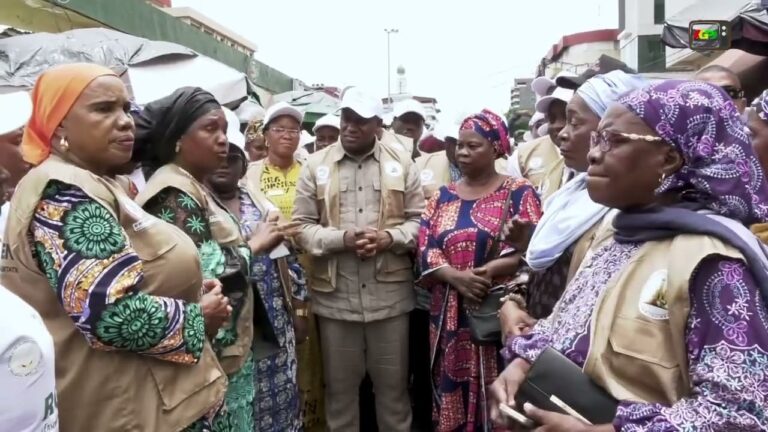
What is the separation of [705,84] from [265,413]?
9.23ft

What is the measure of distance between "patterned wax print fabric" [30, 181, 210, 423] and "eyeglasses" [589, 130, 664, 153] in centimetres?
142

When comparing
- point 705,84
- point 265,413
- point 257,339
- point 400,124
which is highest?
point 400,124

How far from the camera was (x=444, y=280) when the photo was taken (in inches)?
149

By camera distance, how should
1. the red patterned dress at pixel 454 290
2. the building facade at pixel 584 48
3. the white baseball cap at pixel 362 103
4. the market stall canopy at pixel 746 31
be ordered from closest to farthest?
the red patterned dress at pixel 454 290 → the white baseball cap at pixel 362 103 → the market stall canopy at pixel 746 31 → the building facade at pixel 584 48

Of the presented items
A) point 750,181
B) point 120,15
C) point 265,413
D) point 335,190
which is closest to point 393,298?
A: point 335,190

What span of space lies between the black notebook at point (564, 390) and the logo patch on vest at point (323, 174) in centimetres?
268

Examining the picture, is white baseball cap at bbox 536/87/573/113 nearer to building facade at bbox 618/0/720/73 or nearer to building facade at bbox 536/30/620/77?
building facade at bbox 618/0/720/73

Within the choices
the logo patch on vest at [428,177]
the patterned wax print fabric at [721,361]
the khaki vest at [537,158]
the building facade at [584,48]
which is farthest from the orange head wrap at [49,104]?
the building facade at [584,48]

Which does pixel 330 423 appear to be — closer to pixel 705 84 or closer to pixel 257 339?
pixel 257 339

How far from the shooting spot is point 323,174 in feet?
14.0

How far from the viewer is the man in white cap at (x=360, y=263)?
4109 mm

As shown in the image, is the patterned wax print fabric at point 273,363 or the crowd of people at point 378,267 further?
the patterned wax print fabric at point 273,363

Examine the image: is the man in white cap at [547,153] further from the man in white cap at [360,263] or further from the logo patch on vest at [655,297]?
the logo patch on vest at [655,297]

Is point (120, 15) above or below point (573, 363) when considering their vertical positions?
above
